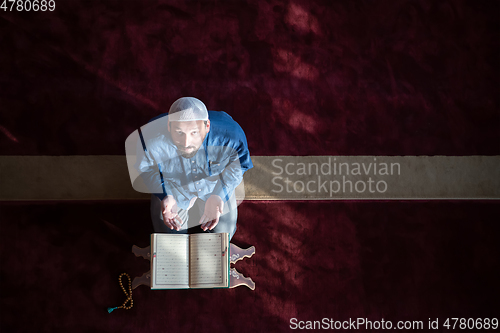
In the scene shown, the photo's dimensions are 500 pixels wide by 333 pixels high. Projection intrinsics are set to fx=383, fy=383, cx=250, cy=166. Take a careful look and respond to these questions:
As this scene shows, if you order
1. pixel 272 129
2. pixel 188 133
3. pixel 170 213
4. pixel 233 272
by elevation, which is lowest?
pixel 233 272

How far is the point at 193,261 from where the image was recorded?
6.75 ft

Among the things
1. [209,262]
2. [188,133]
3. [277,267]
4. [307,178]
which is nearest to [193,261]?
[209,262]

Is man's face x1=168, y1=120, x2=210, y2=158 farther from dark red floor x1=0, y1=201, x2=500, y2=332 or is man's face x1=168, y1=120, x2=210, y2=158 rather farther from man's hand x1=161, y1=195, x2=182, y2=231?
dark red floor x1=0, y1=201, x2=500, y2=332

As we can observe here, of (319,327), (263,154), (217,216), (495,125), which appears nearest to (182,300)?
(217,216)

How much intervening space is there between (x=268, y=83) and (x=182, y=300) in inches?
58.2

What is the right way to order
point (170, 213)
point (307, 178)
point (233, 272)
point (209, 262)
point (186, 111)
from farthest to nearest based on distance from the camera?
point (307, 178), point (233, 272), point (209, 262), point (170, 213), point (186, 111)

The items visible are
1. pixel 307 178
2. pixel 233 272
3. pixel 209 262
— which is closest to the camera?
pixel 209 262

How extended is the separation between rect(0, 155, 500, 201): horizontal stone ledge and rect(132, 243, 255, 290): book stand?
1.06 ft

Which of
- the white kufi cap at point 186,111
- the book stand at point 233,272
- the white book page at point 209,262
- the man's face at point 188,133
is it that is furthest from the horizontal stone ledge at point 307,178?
the white kufi cap at point 186,111

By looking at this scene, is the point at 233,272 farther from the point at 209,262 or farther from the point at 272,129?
the point at 272,129

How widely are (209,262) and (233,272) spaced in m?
0.32

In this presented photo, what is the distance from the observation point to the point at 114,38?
2559mm

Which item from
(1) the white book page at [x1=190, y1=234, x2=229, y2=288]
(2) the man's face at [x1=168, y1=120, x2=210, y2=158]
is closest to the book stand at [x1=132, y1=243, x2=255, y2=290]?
(1) the white book page at [x1=190, y1=234, x2=229, y2=288]

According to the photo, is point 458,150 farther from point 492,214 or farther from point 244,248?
point 244,248
